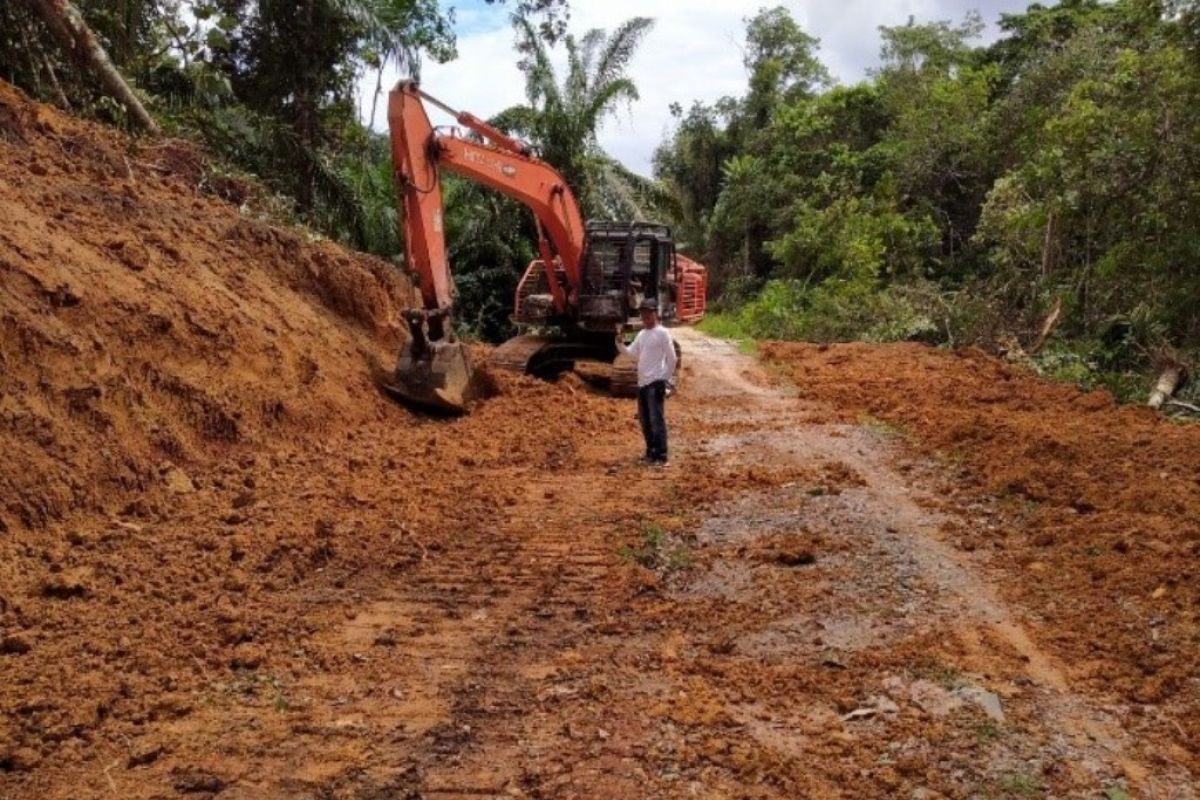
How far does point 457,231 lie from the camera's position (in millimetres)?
23250

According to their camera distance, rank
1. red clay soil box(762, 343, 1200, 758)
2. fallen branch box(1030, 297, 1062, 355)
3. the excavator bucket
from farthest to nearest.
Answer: fallen branch box(1030, 297, 1062, 355)
the excavator bucket
red clay soil box(762, 343, 1200, 758)

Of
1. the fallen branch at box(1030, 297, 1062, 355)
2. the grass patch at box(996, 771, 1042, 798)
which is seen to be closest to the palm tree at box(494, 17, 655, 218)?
the fallen branch at box(1030, 297, 1062, 355)

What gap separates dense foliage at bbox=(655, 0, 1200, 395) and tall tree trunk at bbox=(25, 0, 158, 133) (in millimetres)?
11617

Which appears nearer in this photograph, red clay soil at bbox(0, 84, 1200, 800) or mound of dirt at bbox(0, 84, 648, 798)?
red clay soil at bbox(0, 84, 1200, 800)

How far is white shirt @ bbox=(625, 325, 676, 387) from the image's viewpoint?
9.20 metres

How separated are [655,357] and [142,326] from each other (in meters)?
4.30

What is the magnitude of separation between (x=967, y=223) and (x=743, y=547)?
26210 millimetres

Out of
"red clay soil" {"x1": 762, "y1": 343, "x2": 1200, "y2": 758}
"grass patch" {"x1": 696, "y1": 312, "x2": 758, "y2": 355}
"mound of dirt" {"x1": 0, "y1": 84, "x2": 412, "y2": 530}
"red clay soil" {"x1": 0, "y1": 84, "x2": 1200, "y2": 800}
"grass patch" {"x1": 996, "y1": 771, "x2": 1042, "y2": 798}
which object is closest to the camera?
"grass patch" {"x1": 996, "y1": 771, "x2": 1042, "y2": 798}

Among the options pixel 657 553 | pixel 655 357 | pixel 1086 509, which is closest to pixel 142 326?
pixel 657 553

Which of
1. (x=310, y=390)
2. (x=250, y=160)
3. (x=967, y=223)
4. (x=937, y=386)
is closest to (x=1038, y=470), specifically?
(x=937, y=386)

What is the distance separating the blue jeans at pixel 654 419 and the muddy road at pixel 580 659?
3.82ft

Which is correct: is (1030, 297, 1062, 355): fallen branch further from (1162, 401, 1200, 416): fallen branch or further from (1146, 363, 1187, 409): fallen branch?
(1162, 401, 1200, 416): fallen branch

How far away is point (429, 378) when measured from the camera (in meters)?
10.0

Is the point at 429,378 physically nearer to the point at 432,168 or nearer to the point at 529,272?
the point at 432,168
